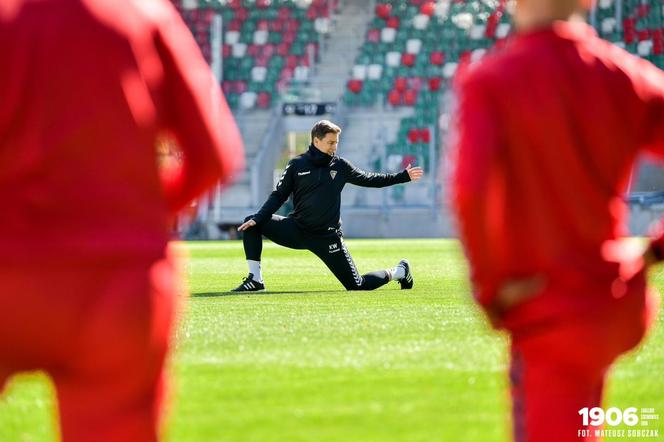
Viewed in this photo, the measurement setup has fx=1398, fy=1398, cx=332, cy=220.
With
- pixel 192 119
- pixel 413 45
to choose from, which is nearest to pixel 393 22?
pixel 413 45

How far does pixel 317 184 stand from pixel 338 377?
712 centimetres

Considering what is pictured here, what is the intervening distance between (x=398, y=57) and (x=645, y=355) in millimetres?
32492

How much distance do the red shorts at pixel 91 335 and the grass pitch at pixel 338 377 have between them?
1923 millimetres

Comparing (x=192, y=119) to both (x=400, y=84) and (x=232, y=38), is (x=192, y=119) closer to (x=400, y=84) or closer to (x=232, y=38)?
(x=400, y=84)

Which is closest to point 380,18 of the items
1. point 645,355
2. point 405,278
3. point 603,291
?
point 405,278

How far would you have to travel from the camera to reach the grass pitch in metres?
5.21

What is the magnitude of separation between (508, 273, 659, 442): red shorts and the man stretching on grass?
A: 1054 centimetres

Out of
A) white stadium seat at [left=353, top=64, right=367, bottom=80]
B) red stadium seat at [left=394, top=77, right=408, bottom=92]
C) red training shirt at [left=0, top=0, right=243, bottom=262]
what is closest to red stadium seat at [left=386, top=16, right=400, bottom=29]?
white stadium seat at [left=353, top=64, right=367, bottom=80]

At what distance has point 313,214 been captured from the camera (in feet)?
45.2

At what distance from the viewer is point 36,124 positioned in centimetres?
247

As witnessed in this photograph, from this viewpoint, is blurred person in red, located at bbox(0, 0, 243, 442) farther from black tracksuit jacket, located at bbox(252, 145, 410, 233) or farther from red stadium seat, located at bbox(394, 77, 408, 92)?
red stadium seat, located at bbox(394, 77, 408, 92)

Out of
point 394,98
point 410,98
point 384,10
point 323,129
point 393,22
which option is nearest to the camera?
point 323,129

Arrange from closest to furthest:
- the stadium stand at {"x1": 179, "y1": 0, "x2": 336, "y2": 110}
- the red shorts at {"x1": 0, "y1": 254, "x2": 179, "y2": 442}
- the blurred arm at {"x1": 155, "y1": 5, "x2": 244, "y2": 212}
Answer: the red shorts at {"x1": 0, "y1": 254, "x2": 179, "y2": 442} → the blurred arm at {"x1": 155, "y1": 5, "x2": 244, "y2": 212} → the stadium stand at {"x1": 179, "y1": 0, "x2": 336, "y2": 110}

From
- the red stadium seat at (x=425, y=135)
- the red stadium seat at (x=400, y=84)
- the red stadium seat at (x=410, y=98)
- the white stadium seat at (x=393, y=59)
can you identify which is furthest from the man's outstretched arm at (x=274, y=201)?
the white stadium seat at (x=393, y=59)
